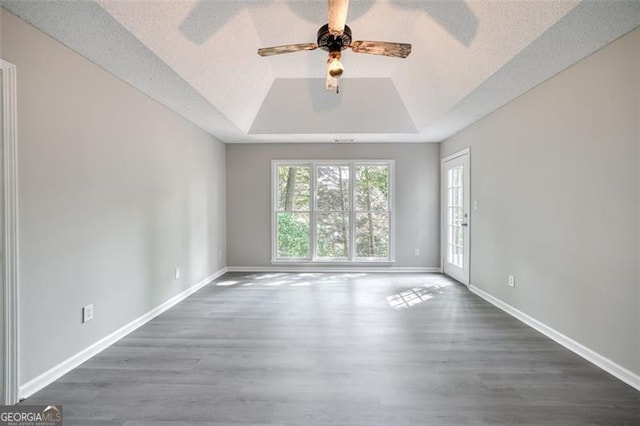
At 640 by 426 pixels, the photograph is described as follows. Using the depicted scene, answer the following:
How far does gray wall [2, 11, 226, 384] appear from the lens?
6.30 ft

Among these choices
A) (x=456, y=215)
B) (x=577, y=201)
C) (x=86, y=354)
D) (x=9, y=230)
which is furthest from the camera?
(x=456, y=215)

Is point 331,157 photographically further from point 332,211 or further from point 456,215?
point 456,215

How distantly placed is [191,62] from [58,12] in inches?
37.8

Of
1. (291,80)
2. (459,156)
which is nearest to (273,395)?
(291,80)

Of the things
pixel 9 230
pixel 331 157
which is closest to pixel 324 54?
pixel 331 157

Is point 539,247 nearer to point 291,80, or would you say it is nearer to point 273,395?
point 273,395

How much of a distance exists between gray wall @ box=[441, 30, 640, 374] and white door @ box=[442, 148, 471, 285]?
28.9 inches

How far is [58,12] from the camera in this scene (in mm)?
1820

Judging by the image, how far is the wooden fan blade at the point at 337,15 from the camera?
1.89 m

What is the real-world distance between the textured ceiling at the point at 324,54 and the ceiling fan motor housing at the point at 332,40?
76 cm

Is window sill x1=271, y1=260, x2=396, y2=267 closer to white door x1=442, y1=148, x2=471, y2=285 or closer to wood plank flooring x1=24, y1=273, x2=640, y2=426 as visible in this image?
white door x1=442, y1=148, x2=471, y2=285

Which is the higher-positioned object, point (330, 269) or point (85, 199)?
point (85, 199)

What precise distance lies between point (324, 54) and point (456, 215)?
319 centimetres

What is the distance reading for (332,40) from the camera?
2.11 meters
